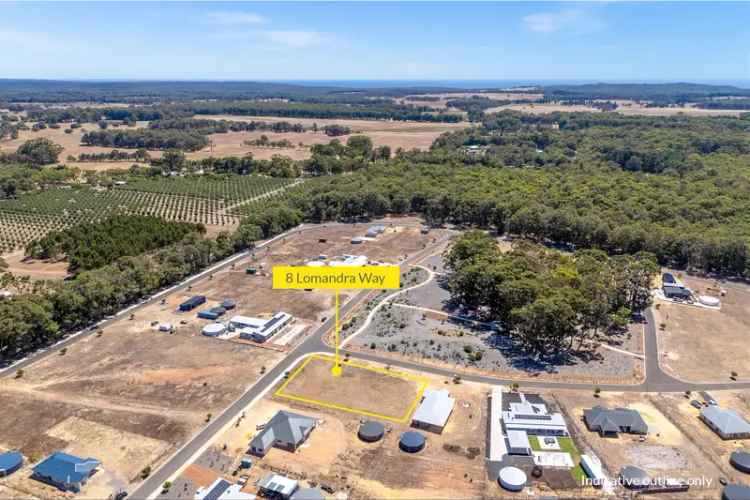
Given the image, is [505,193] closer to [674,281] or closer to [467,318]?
[674,281]

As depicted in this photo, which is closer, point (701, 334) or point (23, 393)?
point (23, 393)

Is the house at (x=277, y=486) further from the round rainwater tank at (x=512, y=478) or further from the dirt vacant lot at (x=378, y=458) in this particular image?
the round rainwater tank at (x=512, y=478)

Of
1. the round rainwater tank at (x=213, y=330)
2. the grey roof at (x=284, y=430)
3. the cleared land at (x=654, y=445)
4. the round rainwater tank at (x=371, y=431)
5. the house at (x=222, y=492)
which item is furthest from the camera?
the round rainwater tank at (x=213, y=330)

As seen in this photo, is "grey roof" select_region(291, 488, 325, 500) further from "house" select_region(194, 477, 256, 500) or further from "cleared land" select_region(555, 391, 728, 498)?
"cleared land" select_region(555, 391, 728, 498)

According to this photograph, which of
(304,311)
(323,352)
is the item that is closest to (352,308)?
(304,311)

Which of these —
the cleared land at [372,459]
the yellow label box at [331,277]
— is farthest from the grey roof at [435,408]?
the yellow label box at [331,277]

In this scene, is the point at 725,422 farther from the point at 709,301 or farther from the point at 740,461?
the point at 709,301

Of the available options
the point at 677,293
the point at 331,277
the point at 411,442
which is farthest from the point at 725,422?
the point at 331,277
